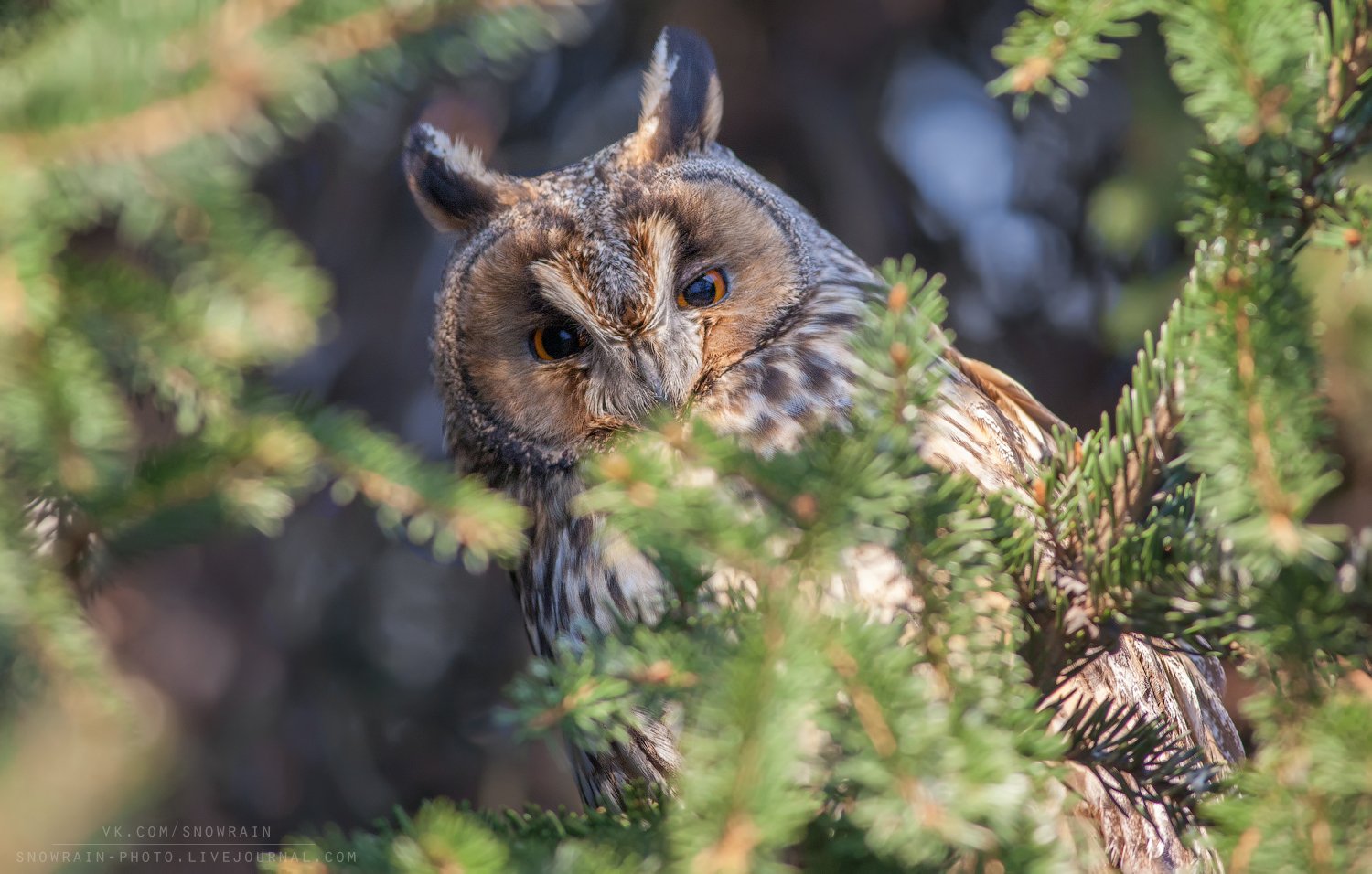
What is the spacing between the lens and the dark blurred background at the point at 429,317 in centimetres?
395

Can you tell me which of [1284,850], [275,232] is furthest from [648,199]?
[1284,850]

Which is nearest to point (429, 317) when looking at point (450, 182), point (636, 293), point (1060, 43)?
point (450, 182)

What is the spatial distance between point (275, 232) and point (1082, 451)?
2.98ft

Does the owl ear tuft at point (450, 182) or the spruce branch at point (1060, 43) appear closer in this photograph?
the spruce branch at point (1060, 43)

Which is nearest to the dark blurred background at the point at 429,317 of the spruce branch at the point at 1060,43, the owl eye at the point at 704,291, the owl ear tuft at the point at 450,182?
the owl ear tuft at the point at 450,182

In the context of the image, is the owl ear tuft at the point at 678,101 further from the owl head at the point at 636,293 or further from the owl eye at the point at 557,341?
the owl eye at the point at 557,341

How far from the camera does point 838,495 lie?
1.02 metres

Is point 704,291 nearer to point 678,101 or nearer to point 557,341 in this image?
point 557,341

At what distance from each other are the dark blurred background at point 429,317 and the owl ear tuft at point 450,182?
1.06 meters

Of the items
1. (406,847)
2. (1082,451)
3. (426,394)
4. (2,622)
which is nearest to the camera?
(406,847)

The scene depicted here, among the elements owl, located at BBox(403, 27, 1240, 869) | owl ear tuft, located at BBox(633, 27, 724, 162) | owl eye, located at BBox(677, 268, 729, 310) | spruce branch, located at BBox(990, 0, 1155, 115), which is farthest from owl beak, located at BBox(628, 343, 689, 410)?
spruce branch, located at BBox(990, 0, 1155, 115)

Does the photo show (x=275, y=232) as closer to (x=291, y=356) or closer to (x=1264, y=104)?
(x=291, y=356)

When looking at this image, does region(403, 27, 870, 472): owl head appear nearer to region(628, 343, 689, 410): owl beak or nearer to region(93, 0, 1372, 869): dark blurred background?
region(628, 343, 689, 410): owl beak

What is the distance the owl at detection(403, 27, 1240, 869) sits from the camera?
2197 millimetres
